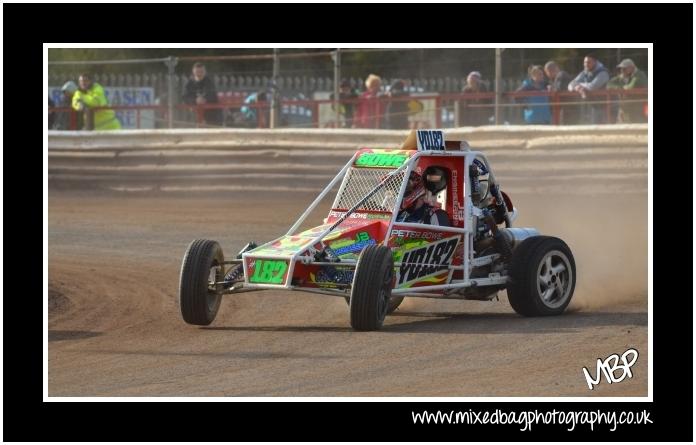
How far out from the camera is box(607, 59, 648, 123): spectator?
751 inches

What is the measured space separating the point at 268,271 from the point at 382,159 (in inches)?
64.8

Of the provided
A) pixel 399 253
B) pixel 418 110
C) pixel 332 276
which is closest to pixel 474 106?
pixel 418 110

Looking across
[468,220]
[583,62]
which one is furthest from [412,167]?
[583,62]

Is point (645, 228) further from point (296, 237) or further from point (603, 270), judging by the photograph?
point (296, 237)

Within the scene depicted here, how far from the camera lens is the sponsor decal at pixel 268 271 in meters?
9.98

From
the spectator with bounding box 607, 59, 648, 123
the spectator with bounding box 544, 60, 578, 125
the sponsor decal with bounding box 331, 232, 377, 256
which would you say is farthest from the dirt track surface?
the spectator with bounding box 544, 60, 578, 125

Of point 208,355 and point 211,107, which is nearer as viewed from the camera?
point 208,355

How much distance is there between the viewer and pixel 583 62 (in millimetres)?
19406

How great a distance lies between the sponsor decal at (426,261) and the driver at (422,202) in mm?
201

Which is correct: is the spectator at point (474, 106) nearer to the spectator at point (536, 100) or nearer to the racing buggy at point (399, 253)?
the spectator at point (536, 100)

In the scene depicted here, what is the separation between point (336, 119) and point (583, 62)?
4679 millimetres

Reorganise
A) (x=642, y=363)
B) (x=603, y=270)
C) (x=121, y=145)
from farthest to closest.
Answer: (x=121, y=145)
(x=603, y=270)
(x=642, y=363)

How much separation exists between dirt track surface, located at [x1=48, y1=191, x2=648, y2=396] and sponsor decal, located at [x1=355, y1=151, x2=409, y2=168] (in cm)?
135

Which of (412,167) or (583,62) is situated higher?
(583,62)
